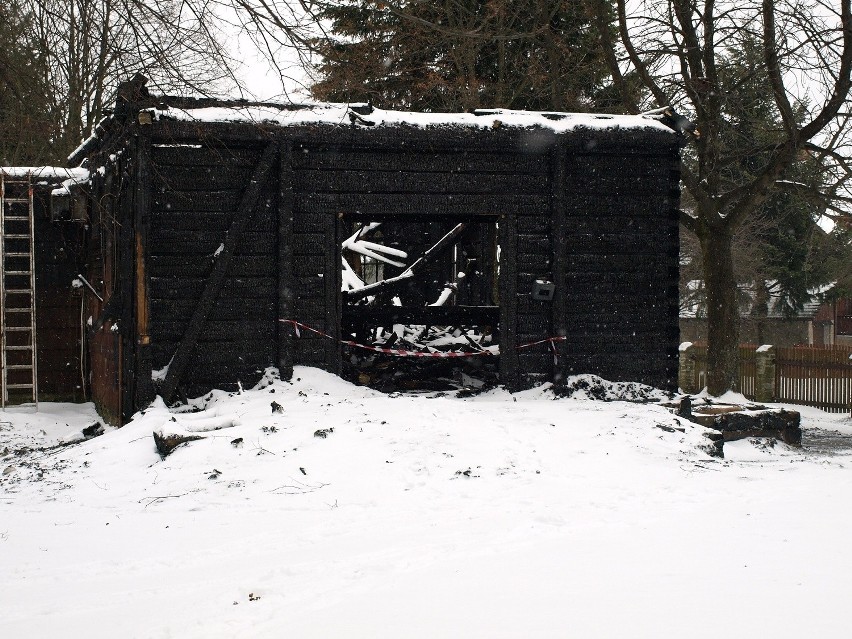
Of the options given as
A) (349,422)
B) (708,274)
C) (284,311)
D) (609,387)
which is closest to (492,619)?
(349,422)

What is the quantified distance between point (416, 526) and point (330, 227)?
5.69 metres

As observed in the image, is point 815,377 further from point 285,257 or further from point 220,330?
point 220,330

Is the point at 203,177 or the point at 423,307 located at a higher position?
the point at 203,177

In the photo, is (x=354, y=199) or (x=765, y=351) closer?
(x=354, y=199)

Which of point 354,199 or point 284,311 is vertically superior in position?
point 354,199

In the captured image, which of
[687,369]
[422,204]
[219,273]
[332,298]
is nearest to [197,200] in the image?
[219,273]

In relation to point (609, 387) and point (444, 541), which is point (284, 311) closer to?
point (609, 387)

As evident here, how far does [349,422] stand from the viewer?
30.0 feet

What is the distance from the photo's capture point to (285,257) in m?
11.0

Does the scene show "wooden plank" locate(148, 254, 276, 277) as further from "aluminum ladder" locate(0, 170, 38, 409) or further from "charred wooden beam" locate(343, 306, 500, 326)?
"aluminum ladder" locate(0, 170, 38, 409)

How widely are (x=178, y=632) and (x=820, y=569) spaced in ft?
12.4

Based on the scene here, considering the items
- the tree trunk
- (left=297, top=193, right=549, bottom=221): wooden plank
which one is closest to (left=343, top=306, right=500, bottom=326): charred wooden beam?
(left=297, top=193, right=549, bottom=221): wooden plank

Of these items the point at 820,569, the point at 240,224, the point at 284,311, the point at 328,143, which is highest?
the point at 328,143

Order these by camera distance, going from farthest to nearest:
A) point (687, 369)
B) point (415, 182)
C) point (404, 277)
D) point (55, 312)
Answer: point (687, 369), point (404, 277), point (55, 312), point (415, 182)
